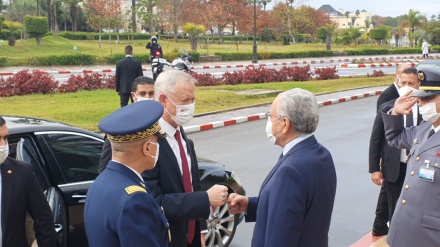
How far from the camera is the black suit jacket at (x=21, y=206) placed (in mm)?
3812

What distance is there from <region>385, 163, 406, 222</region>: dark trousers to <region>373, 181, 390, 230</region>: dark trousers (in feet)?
0.82

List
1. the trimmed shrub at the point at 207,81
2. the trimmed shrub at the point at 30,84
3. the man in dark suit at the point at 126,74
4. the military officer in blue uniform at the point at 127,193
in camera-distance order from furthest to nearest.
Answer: the trimmed shrub at the point at 207,81, the trimmed shrub at the point at 30,84, the man in dark suit at the point at 126,74, the military officer in blue uniform at the point at 127,193

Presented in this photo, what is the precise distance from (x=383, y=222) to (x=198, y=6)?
5294cm

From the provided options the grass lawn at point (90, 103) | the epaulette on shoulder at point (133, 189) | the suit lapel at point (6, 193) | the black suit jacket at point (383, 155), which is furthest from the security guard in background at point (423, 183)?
the grass lawn at point (90, 103)

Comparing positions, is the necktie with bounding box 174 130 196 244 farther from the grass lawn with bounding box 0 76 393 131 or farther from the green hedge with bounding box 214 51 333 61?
the green hedge with bounding box 214 51 333 61

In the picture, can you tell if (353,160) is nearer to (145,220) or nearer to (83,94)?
(145,220)

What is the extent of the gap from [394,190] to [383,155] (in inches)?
14.5

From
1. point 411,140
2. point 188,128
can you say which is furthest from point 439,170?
point 188,128

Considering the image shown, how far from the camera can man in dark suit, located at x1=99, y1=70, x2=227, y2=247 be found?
11.6ft

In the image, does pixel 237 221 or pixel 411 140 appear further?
pixel 237 221

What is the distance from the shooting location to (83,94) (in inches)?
712

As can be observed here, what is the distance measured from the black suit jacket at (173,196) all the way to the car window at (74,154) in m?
1.28

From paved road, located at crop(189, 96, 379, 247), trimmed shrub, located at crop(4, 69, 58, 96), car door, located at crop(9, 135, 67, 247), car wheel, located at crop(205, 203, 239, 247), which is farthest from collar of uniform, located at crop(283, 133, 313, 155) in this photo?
trimmed shrub, located at crop(4, 69, 58, 96)

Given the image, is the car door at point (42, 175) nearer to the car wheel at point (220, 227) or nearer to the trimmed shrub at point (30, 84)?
the car wheel at point (220, 227)
